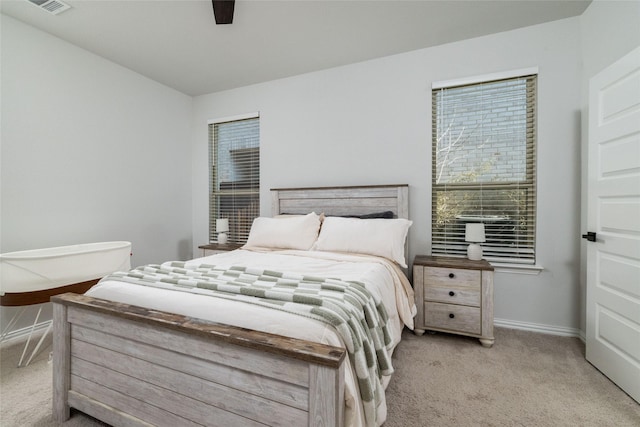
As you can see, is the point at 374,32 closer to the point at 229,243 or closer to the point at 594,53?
the point at 594,53

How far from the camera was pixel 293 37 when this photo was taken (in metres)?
2.68

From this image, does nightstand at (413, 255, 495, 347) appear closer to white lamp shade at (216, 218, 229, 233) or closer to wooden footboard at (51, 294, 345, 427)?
wooden footboard at (51, 294, 345, 427)

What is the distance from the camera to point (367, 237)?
7.92 ft

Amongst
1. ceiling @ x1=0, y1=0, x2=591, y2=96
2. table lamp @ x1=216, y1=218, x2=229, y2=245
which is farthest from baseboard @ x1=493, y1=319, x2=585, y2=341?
table lamp @ x1=216, y1=218, x2=229, y2=245

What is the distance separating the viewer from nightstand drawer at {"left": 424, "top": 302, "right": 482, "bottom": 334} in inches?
90.8

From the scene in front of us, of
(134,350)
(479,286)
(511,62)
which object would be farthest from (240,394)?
(511,62)

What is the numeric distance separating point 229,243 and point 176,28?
A: 8.00 feet

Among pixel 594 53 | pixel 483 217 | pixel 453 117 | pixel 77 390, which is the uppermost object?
pixel 594 53

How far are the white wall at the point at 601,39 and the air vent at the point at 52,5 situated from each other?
13.5 ft

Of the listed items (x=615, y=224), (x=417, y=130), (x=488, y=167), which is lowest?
(x=615, y=224)

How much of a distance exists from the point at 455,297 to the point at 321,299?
1661 millimetres

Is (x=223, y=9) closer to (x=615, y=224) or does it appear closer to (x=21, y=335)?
(x=615, y=224)

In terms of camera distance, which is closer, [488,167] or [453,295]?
[453,295]

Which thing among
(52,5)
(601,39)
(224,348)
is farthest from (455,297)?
(52,5)
